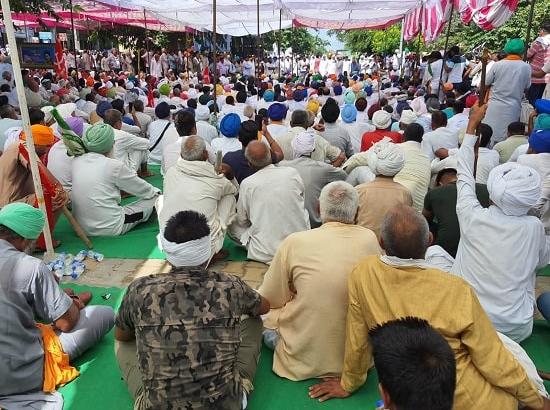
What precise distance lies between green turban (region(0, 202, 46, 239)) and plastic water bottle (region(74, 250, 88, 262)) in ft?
6.24

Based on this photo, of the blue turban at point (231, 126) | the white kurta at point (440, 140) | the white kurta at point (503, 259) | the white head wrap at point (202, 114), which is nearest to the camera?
the white kurta at point (503, 259)

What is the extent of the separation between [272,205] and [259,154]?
45 cm

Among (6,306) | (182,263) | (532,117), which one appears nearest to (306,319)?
(182,263)

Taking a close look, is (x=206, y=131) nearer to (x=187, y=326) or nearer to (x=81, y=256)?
(x=81, y=256)

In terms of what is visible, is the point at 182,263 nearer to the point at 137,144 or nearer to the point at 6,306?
the point at 6,306

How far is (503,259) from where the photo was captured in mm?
2688

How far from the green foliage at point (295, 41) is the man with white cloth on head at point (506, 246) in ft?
104

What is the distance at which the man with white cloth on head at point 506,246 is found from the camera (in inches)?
103

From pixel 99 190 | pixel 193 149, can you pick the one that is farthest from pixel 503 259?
pixel 99 190

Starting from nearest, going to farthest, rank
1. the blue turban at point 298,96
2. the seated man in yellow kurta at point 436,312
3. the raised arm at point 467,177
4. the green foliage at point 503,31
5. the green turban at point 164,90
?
the seated man in yellow kurta at point 436,312, the raised arm at point 467,177, the blue turban at point 298,96, the green turban at point 164,90, the green foliage at point 503,31

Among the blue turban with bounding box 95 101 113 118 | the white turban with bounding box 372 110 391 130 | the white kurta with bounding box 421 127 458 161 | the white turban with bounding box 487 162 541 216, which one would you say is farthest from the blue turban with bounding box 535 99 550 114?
the blue turban with bounding box 95 101 113 118

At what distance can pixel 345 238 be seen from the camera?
2.52m

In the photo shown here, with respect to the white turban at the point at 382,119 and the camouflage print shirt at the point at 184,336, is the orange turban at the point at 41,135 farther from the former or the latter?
the white turban at the point at 382,119

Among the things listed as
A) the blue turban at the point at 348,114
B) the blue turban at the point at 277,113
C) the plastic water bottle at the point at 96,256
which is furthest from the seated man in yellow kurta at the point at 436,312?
the blue turban at the point at 348,114
